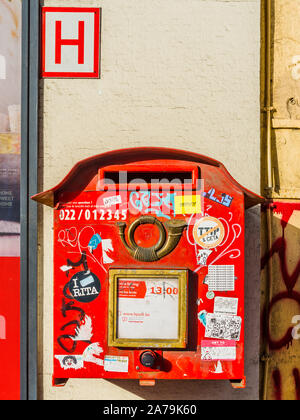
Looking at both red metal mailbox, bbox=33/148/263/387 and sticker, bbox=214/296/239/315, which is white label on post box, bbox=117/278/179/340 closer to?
red metal mailbox, bbox=33/148/263/387

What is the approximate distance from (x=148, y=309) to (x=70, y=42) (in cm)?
198

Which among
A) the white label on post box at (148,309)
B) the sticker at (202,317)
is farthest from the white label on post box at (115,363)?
the sticker at (202,317)

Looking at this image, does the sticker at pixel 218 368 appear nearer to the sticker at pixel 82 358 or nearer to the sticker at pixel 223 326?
the sticker at pixel 223 326

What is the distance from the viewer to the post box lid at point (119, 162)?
7.50 feet

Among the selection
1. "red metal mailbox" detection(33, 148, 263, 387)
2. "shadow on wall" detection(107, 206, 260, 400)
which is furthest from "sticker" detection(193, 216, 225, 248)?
"shadow on wall" detection(107, 206, 260, 400)

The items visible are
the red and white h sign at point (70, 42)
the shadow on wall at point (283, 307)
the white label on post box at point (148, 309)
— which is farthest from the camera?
the shadow on wall at point (283, 307)

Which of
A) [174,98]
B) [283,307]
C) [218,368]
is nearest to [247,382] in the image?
[283,307]

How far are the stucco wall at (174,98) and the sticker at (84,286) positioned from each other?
2.08 feet

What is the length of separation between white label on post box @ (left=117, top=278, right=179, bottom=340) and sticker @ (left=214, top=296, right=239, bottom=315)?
9.9 inches

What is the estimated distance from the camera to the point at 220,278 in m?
2.26

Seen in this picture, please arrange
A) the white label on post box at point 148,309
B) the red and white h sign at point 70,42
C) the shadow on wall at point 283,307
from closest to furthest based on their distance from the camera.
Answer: the white label on post box at point 148,309 → the red and white h sign at point 70,42 → the shadow on wall at point 283,307

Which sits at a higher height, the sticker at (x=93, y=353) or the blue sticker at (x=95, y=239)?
the blue sticker at (x=95, y=239)

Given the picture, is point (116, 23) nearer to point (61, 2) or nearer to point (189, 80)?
point (61, 2)

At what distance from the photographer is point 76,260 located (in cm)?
228
